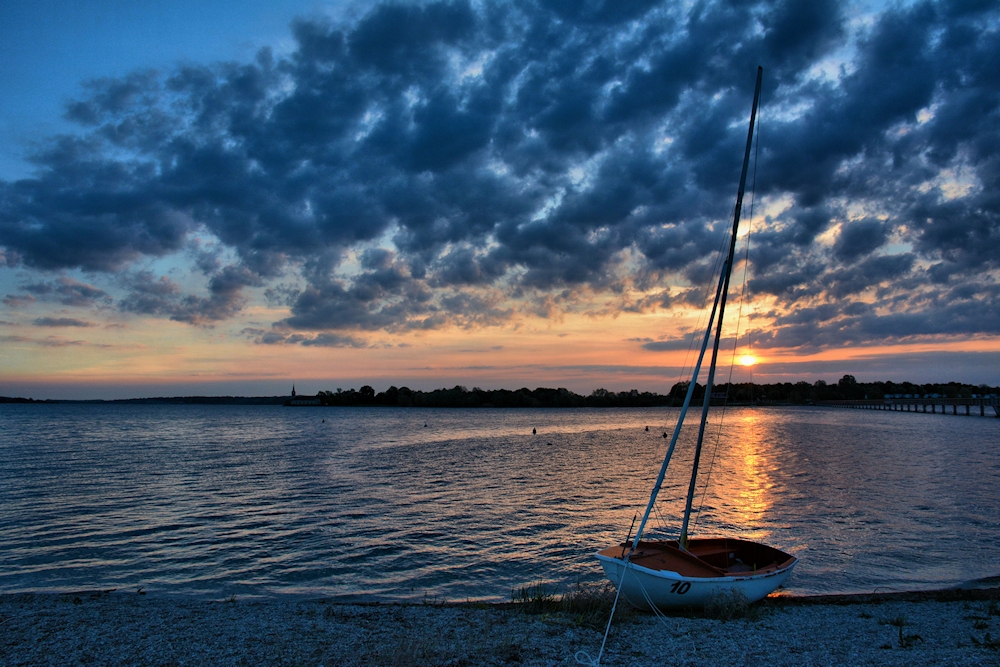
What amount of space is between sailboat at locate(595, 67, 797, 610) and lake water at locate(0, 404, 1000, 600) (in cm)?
248

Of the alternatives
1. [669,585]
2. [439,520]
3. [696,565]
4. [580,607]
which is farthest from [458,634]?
[439,520]

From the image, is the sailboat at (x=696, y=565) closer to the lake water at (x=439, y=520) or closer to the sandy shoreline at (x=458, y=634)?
the sandy shoreline at (x=458, y=634)

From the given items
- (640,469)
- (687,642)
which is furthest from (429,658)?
(640,469)

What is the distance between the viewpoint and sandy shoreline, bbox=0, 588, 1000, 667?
439 inches

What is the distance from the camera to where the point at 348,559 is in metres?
20.8

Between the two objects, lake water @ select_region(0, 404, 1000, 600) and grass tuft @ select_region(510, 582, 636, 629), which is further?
lake water @ select_region(0, 404, 1000, 600)

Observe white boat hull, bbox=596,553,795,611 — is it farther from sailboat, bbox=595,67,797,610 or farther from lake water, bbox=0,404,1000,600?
lake water, bbox=0,404,1000,600

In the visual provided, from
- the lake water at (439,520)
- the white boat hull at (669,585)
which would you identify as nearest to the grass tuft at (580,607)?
the white boat hull at (669,585)

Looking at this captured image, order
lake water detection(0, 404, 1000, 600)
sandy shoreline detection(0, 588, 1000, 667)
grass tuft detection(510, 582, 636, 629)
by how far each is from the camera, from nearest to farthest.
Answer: sandy shoreline detection(0, 588, 1000, 667) < grass tuft detection(510, 582, 636, 629) < lake water detection(0, 404, 1000, 600)

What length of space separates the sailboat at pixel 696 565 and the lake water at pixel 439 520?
248cm

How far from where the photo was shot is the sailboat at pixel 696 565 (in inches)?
559

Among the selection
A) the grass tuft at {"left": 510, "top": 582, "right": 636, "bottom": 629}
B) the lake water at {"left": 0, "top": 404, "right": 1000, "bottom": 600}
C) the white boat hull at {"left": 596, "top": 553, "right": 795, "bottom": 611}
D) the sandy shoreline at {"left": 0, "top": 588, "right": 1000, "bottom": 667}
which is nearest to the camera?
the sandy shoreline at {"left": 0, "top": 588, "right": 1000, "bottom": 667}

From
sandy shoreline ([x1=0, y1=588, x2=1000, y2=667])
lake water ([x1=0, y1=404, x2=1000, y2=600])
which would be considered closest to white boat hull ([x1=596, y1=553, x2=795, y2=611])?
sandy shoreline ([x1=0, y1=588, x2=1000, y2=667])

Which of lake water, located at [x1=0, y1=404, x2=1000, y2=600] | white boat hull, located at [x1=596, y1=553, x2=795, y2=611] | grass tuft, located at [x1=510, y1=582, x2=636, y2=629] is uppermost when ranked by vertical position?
white boat hull, located at [x1=596, y1=553, x2=795, y2=611]
